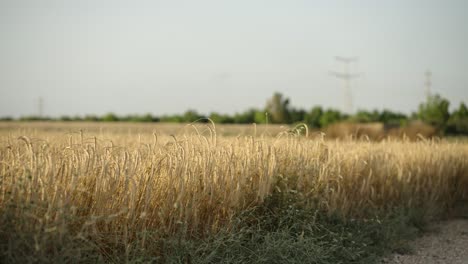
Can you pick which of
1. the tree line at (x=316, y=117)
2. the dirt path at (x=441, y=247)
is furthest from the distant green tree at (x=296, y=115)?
the dirt path at (x=441, y=247)

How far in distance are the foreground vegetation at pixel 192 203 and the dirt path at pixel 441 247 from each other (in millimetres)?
238

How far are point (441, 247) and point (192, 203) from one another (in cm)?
404

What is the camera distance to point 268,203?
514cm

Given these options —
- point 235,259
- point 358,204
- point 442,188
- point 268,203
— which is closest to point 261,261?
point 235,259

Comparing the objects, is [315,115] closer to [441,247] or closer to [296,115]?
[296,115]

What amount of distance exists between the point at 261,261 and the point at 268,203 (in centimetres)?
78

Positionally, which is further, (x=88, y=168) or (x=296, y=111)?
(x=296, y=111)

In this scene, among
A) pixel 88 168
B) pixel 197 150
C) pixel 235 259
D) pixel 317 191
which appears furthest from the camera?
pixel 317 191

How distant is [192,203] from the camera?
426 cm

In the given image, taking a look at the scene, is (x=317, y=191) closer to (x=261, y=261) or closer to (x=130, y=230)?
(x=261, y=261)

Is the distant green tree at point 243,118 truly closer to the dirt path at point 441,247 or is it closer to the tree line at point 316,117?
the tree line at point 316,117

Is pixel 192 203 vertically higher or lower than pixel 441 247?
higher

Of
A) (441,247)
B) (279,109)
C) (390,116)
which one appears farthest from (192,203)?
(390,116)

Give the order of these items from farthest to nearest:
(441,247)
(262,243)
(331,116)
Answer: (331,116)
(441,247)
(262,243)
